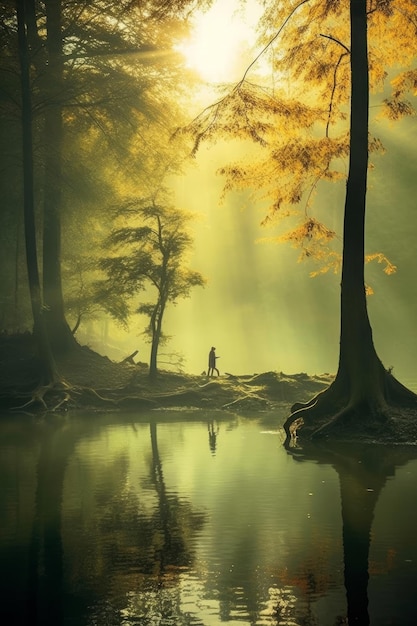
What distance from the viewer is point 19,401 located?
89.0 ft

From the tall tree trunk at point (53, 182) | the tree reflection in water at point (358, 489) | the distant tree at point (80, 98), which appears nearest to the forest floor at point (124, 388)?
the tall tree trunk at point (53, 182)

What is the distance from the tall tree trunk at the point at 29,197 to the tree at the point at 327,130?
9.98 meters

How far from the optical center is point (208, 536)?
9.55m

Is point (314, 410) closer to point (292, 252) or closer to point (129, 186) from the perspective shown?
point (129, 186)

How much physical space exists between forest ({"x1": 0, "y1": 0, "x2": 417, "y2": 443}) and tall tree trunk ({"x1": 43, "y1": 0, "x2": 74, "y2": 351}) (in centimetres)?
5

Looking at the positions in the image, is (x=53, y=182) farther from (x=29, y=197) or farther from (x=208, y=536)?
(x=208, y=536)

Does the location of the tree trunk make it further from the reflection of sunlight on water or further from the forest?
the reflection of sunlight on water

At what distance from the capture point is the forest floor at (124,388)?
27578 mm

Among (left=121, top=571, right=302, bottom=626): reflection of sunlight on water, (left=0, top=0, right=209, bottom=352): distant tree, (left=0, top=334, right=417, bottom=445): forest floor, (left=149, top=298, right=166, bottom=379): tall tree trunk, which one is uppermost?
(left=0, top=0, right=209, bottom=352): distant tree

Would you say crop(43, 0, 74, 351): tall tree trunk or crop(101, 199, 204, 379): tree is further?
crop(101, 199, 204, 379): tree

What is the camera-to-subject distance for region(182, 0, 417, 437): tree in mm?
18469

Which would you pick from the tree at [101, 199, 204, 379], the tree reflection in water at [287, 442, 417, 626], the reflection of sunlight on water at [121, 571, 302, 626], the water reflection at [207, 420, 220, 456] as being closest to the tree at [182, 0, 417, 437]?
the tree reflection in water at [287, 442, 417, 626]

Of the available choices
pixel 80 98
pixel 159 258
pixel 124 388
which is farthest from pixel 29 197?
pixel 124 388

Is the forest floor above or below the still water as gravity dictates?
above
